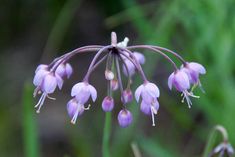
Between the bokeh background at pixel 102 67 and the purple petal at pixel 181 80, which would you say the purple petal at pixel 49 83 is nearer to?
the purple petal at pixel 181 80

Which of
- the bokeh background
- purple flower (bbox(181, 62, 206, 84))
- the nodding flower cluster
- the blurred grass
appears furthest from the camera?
the bokeh background

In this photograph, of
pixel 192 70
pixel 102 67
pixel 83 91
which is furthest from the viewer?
pixel 102 67

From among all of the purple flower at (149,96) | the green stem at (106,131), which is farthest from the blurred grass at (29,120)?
the purple flower at (149,96)

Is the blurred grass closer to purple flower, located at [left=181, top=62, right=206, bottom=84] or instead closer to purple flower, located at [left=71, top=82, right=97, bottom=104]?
purple flower, located at [left=71, top=82, right=97, bottom=104]

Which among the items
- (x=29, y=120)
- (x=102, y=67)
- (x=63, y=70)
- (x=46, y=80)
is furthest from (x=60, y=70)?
(x=102, y=67)

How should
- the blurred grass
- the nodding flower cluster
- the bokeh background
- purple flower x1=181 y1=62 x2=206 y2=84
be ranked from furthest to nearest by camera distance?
the bokeh background → the blurred grass → purple flower x1=181 y1=62 x2=206 y2=84 → the nodding flower cluster

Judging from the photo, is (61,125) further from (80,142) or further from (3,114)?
(80,142)

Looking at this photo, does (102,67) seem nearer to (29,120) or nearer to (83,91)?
(29,120)

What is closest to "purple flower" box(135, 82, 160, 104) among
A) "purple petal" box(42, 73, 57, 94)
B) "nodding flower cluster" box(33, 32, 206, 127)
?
"nodding flower cluster" box(33, 32, 206, 127)

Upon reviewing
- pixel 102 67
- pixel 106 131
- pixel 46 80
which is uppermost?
pixel 102 67
